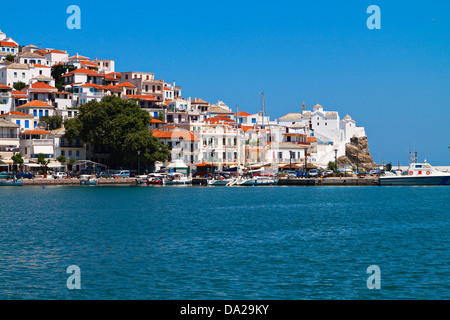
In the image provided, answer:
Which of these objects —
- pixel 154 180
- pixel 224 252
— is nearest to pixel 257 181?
pixel 154 180

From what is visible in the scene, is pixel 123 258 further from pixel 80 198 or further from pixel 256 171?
pixel 256 171

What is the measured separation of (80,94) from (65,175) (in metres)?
24.4

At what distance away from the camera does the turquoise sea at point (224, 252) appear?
70.1 ft

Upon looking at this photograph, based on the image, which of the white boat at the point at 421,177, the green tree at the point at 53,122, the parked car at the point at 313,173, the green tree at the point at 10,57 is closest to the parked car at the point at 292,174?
the parked car at the point at 313,173

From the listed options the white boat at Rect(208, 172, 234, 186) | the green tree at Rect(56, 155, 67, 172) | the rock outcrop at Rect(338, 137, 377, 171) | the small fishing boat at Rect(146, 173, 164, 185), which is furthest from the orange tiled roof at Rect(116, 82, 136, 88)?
the rock outcrop at Rect(338, 137, 377, 171)

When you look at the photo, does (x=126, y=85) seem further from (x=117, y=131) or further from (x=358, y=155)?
(x=358, y=155)

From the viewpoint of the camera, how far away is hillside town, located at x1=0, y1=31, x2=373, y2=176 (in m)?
101

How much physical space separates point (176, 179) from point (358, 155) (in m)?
58.2

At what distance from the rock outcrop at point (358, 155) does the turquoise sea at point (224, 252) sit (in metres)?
81.4

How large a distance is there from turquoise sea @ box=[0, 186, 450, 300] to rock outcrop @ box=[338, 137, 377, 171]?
81.4 metres

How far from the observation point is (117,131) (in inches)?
3669

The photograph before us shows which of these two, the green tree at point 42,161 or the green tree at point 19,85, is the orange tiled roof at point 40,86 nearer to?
the green tree at point 19,85

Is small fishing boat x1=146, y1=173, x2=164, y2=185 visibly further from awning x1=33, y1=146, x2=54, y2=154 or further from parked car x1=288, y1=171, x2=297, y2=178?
parked car x1=288, y1=171, x2=297, y2=178

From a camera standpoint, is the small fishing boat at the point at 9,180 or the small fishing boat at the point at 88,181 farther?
the small fishing boat at the point at 88,181
